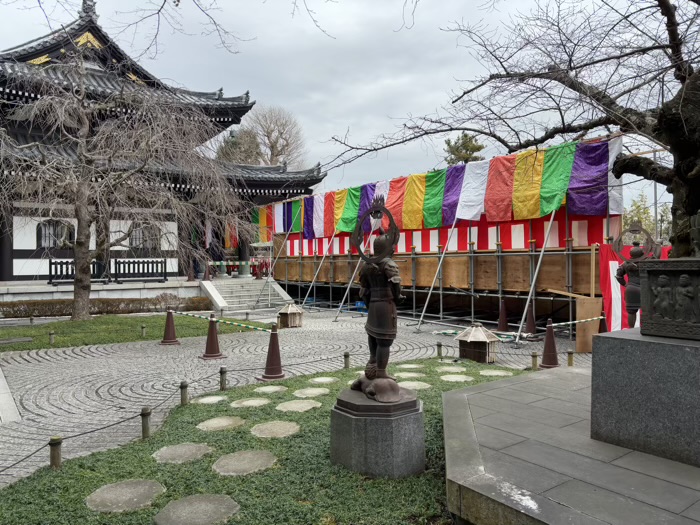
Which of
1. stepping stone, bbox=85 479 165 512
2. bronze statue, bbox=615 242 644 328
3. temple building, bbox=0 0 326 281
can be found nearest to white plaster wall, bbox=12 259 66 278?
temple building, bbox=0 0 326 281

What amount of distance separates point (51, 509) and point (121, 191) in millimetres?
10984

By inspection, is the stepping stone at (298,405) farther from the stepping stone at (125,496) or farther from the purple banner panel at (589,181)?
the purple banner panel at (589,181)

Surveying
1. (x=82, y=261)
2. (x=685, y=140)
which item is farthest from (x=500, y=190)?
(x=82, y=261)

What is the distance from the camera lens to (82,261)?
14141 millimetres

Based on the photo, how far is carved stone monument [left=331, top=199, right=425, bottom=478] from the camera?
13.0ft

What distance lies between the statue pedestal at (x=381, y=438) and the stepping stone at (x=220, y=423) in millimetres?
1711

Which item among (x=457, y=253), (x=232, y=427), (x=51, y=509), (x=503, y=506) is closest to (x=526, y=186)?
(x=457, y=253)

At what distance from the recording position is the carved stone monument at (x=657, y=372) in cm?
361

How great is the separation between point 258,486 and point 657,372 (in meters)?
3.21

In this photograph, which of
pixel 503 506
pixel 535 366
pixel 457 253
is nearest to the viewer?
pixel 503 506

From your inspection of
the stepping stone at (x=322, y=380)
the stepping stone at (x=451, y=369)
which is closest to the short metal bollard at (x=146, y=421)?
the stepping stone at (x=322, y=380)

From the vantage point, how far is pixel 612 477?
3.33 m

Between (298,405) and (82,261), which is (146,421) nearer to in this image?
(298,405)

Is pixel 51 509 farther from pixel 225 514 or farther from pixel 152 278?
pixel 152 278
